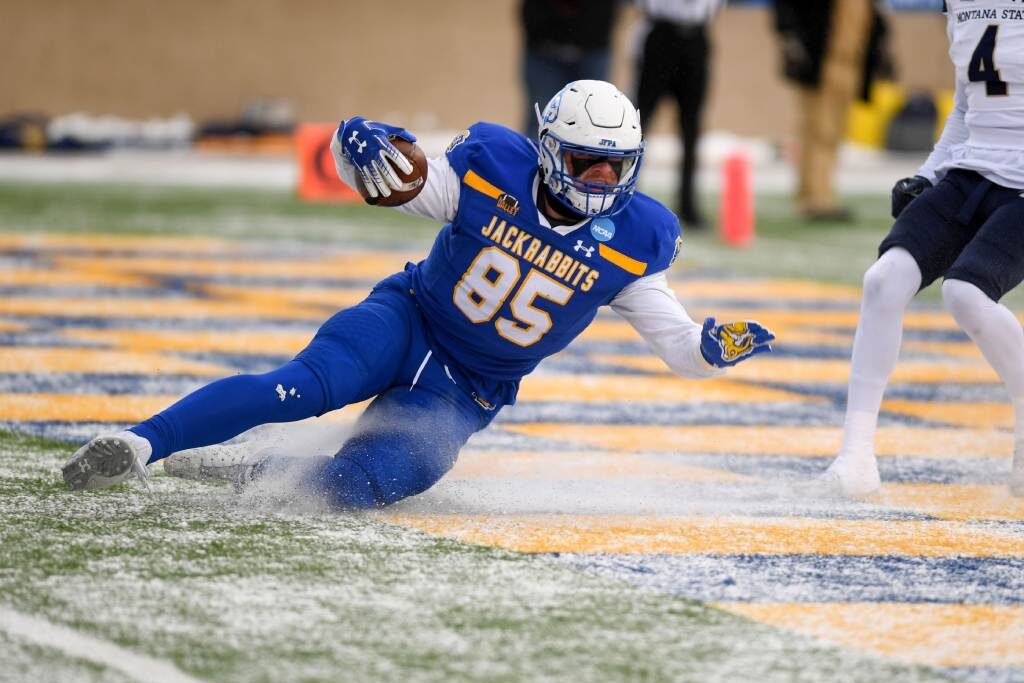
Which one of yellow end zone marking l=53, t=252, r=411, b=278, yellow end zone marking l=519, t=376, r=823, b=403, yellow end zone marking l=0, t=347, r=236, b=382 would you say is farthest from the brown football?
yellow end zone marking l=53, t=252, r=411, b=278

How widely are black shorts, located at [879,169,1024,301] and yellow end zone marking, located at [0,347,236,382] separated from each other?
2556 mm

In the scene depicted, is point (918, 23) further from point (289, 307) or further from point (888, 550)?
point (888, 550)

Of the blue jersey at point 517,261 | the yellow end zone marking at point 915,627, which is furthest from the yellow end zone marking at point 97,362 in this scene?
the yellow end zone marking at point 915,627

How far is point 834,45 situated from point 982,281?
776cm

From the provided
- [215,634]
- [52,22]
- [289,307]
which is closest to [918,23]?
[52,22]

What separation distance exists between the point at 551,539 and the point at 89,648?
123 centimetres

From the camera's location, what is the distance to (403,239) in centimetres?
1080

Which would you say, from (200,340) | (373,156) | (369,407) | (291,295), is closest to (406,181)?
(373,156)

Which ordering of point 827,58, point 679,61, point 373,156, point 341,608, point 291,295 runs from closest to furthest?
point 341,608 < point 373,156 < point 291,295 < point 679,61 < point 827,58

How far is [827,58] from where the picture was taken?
11828 millimetres

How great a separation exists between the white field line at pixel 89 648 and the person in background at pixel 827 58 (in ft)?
31.5

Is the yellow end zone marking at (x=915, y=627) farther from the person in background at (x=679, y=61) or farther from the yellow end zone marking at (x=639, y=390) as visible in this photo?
the person in background at (x=679, y=61)

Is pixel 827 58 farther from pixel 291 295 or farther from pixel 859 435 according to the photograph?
pixel 859 435

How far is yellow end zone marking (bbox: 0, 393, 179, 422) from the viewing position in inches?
202
